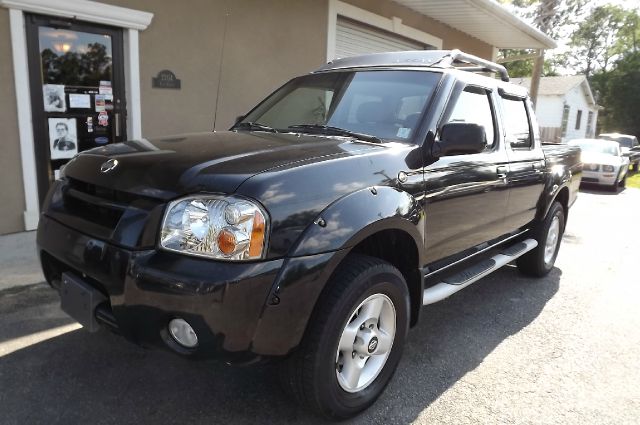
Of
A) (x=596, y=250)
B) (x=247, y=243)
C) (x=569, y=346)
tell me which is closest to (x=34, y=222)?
(x=247, y=243)

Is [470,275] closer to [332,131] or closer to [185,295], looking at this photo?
[332,131]

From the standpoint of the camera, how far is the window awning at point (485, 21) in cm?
1006

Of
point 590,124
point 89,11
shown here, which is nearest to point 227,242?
point 89,11

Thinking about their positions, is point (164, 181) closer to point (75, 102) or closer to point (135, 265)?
point (135, 265)

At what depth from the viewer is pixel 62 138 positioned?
5660 millimetres

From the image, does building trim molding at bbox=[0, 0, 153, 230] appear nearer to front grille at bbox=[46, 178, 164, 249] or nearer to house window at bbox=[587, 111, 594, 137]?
front grille at bbox=[46, 178, 164, 249]

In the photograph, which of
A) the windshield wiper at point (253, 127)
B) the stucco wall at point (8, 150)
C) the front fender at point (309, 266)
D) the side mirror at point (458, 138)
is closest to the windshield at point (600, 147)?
the side mirror at point (458, 138)

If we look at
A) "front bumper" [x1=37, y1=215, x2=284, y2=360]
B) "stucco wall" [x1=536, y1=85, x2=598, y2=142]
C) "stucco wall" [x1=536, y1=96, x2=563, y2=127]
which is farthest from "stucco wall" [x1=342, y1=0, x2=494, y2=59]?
"stucco wall" [x1=536, y1=96, x2=563, y2=127]

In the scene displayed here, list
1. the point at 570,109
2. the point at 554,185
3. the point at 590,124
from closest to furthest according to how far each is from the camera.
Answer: the point at 554,185, the point at 570,109, the point at 590,124

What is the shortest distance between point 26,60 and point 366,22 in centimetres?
597

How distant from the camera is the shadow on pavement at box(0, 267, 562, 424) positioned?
2.54m

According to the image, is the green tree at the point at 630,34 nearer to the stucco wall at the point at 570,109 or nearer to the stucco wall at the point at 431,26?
the stucco wall at the point at 570,109

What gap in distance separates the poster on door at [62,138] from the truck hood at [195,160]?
3.26 meters

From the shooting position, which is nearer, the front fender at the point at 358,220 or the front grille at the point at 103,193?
the front fender at the point at 358,220
